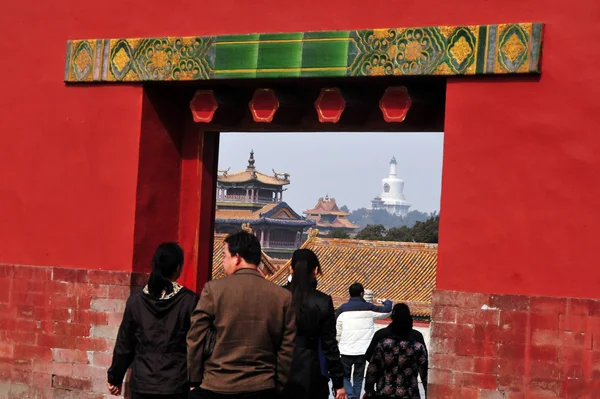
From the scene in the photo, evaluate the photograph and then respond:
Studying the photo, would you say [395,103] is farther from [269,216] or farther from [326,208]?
[326,208]

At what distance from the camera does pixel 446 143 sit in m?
8.05

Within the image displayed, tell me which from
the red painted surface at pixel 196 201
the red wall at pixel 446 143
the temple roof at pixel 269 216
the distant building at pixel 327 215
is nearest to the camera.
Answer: the red wall at pixel 446 143

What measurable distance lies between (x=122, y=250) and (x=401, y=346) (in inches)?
120

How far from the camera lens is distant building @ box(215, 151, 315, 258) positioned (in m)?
55.6

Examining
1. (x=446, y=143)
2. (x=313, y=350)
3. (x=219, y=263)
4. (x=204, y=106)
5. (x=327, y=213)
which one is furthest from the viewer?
(x=327, y=213)

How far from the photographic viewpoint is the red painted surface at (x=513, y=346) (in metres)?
7.39

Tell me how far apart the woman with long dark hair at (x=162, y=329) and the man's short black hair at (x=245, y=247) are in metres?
0.40

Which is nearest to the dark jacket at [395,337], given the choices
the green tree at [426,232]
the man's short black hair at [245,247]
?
the man's short black hair at [245,247]

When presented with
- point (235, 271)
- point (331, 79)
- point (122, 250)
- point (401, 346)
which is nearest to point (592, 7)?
point (331, 79)

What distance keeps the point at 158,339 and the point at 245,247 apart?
0.76 m

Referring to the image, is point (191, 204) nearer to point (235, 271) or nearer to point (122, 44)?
point (122, 44)

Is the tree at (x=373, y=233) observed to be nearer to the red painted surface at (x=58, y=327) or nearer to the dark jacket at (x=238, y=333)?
the red painted surface at (x=58, y=327)

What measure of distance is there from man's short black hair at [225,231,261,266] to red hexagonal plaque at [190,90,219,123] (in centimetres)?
370

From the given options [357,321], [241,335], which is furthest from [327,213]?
[241,335]
